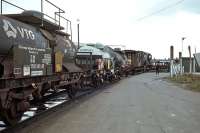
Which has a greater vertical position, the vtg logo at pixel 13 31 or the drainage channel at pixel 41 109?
the vtg logo at pixel 13 31

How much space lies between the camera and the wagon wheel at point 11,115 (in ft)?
30.4

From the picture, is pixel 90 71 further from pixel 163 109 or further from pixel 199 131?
pixel 199 131

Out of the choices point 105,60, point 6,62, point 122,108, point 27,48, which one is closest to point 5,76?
point 6,62

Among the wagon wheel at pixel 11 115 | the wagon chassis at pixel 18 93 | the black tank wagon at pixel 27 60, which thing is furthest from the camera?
the wagon wheel at pixel 11 115

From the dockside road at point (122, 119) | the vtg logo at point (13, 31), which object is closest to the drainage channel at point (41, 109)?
the dockside road at point (122, 119)

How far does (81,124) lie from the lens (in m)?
10.7

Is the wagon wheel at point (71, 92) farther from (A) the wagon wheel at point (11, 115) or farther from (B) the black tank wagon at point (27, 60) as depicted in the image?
(A) the wagon wheel at point (11, 115)

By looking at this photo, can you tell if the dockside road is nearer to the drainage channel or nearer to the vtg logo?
the drainage channel

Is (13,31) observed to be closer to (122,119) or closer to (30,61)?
(30,61)

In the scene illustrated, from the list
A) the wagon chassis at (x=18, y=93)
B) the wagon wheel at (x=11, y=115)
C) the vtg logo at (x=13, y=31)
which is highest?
the vtg logo at (x=13, y=31)

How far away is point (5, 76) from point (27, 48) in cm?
128

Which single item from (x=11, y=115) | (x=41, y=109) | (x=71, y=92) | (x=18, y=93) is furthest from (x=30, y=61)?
(x=71, y=92)

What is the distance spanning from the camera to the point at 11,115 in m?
9.54

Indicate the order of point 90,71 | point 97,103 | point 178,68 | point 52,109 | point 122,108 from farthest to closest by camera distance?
point 178,68
point 90,71
point 97,103
point 122,108
point 52,109
